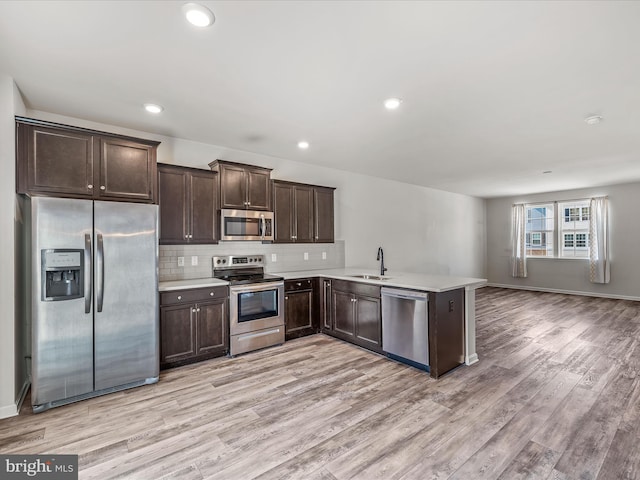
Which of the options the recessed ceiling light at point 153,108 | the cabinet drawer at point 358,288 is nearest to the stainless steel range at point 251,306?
the cabinet drawer at point 358,288

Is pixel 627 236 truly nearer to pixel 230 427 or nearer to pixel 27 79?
pixel 230 427

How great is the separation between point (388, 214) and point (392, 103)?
3.66 metres

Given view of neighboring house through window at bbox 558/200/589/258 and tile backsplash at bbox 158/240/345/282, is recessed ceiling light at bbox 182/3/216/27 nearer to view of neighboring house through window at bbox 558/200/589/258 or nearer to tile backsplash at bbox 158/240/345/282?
tile backsplash at bbox 158/240/345/282

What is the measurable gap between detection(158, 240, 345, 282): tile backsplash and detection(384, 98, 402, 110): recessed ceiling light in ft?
8.41

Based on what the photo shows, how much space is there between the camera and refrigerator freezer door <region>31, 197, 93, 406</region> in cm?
253

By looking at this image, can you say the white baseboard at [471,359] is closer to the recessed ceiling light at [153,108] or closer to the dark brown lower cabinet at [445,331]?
the dark brown lower cabinet at [445,331]

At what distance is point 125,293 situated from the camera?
2.89 meters

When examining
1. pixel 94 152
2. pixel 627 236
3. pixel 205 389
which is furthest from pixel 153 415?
pixel 627 236

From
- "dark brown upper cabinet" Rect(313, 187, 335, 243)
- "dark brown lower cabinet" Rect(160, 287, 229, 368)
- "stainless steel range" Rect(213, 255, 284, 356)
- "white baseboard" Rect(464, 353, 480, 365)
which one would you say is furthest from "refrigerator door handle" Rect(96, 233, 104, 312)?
"white baseboard" Rect(464, 353, 480, 365)

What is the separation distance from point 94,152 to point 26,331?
1.80 meters

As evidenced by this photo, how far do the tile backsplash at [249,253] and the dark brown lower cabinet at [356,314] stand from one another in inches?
34.3

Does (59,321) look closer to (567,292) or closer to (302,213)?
(302,213)

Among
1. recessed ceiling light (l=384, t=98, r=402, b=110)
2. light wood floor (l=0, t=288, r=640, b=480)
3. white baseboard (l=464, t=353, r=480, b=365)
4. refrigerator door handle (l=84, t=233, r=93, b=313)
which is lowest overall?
light wood floor (l=0, t=288, r=640, b=480)

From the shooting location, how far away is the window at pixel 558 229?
7.67 meters
